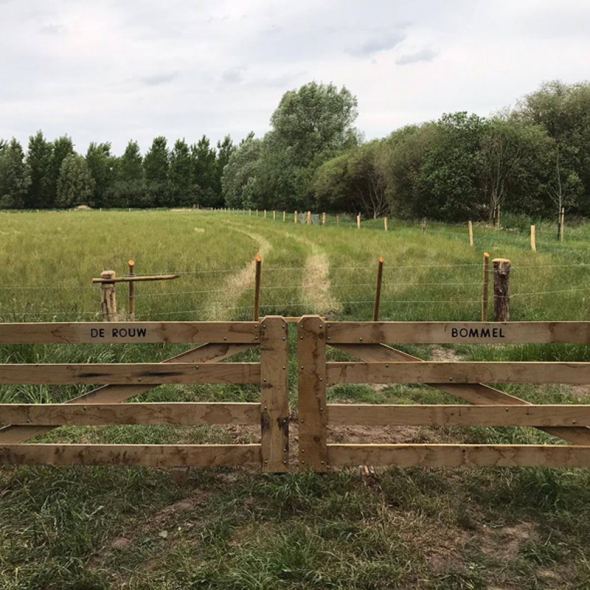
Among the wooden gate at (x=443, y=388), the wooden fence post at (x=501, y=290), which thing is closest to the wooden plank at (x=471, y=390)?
the wooden gate at (x=443, y=388)

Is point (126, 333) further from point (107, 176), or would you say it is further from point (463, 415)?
point (107, 176)

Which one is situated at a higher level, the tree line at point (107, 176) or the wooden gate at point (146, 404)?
the tree line at point (107, 176)

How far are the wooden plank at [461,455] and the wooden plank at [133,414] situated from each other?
2.45 ft

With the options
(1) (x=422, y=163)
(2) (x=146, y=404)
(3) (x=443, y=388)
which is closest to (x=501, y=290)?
(3) (x=443, y=388)

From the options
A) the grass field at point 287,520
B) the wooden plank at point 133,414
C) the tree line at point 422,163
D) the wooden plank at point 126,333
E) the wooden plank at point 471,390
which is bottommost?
the grass field at point 287,520

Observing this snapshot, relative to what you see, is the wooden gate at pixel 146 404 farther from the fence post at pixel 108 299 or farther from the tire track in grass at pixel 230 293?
the tire track in grass at pixel 230 293

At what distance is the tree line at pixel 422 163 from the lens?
103ft

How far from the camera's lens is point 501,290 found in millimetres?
9320

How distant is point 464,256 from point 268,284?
639 cm

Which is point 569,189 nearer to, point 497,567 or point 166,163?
point 497,567

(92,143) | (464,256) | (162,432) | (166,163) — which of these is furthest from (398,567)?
(92,143)

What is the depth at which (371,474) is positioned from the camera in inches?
176

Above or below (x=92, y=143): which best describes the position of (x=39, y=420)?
below

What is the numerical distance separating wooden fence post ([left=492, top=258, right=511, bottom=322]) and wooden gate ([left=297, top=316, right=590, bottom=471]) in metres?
5.02
